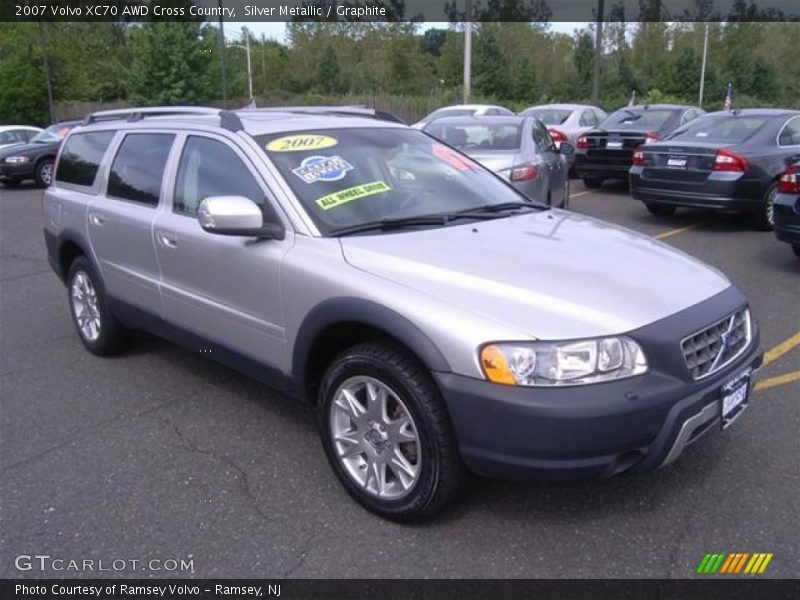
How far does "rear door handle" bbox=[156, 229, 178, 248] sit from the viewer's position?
13.7 feet

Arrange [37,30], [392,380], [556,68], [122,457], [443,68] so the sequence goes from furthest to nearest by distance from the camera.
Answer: [556,68], [443,68], [37,30], [122,457], [392,380]

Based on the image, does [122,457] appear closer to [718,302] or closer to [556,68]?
[718,302]

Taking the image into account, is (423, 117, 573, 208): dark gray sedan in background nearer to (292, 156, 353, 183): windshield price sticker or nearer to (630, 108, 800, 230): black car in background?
(630, 108, 800, 230): black car in background

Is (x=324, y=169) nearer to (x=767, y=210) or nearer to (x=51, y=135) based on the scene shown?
(x=767, y=210)

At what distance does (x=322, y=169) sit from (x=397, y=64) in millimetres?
48129

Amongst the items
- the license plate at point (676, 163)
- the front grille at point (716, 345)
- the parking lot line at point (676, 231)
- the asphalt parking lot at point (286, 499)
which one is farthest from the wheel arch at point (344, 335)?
the license plate at point (676, 163)

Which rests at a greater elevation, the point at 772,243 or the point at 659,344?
the point at 659,344

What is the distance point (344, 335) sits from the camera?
337 centimetres

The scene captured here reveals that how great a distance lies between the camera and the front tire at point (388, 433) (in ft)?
9.56

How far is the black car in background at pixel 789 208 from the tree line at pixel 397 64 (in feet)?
103

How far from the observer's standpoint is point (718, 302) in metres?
3.20

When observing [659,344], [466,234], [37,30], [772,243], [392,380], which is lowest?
[772,243]

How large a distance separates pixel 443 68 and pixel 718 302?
52.2 meters

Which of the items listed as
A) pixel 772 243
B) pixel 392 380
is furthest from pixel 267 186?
pixel 772 243
